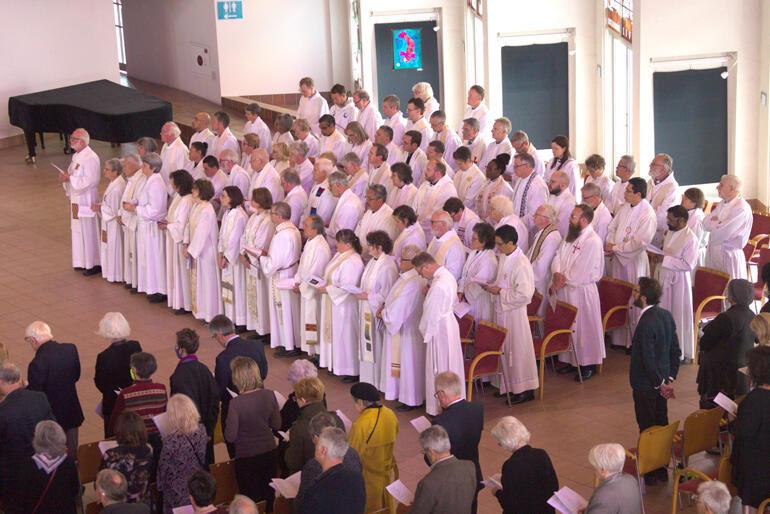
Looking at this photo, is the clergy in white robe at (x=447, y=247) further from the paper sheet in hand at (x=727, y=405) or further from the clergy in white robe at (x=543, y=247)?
the paper sheet in hand at (x=727, y=405)

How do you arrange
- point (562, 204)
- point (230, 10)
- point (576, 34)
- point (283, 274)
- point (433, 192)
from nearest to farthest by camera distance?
1. point (283, 274)
2. point (562, 204)
3. point (433, 192)
4. point (576, 34)
5. point (230, 10)

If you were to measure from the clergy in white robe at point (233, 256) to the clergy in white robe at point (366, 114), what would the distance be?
5.04 meters

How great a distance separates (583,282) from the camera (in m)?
10.5

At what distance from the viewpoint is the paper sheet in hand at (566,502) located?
6.37 metres

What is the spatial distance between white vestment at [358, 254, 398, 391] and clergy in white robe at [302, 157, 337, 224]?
6.87 feet

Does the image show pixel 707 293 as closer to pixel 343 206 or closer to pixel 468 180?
pixel 468 180

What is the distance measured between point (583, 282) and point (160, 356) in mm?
4866

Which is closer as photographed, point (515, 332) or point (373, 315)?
point (515, 332)

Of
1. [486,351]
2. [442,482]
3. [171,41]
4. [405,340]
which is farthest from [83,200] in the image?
[171,41]

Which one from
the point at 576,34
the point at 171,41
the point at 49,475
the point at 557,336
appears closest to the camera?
the point at 49,475

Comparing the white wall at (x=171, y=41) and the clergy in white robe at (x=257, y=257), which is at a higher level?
the white wall at (x=171, y=41)

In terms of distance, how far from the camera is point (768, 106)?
14.6 metres

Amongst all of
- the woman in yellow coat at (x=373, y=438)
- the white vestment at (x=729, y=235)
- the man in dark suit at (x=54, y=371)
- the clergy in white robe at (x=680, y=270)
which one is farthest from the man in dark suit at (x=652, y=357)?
the man in dark suit at (x=54, y=371)

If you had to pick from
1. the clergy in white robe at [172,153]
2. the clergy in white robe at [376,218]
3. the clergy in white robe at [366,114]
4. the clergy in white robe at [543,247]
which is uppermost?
the clergy in white robe at [366,114]
